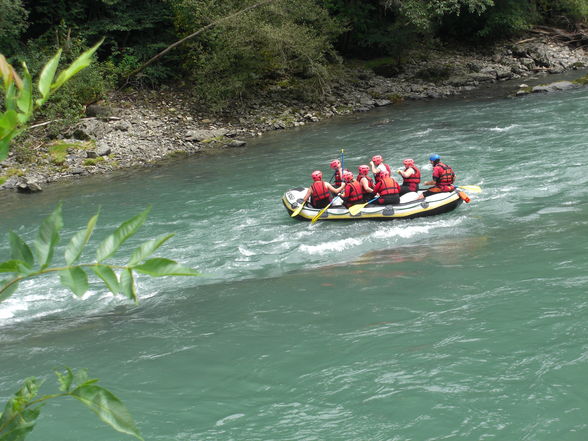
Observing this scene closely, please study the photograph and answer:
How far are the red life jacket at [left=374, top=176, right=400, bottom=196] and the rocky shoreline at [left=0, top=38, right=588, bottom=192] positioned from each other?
837 cm

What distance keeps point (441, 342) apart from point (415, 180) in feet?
21.3

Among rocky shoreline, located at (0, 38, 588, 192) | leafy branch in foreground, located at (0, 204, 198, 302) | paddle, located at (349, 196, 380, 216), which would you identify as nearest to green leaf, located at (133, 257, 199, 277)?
leafy branch in foreground, located at (0, 204, 198, 302)

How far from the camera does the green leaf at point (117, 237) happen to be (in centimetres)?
109

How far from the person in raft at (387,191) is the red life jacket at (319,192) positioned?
1.03m

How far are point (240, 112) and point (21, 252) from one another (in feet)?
76.7

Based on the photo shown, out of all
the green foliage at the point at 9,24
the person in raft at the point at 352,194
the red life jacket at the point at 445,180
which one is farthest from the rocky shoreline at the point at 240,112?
the red life jacket at the point at 445,180

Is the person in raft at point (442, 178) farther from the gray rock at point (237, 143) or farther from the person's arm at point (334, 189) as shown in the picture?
the gray rock at point (237, 143)

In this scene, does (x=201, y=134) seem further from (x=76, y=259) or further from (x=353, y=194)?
(x=76, y=259)

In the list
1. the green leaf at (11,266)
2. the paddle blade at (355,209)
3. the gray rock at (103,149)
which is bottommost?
the paddle blade at (355,209)

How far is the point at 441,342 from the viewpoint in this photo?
6.30 metres

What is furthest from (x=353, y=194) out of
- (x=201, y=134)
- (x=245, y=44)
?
(x=245, y=44)

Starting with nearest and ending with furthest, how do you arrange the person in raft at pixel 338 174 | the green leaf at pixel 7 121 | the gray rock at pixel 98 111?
the green leaf at pixel 7 121 → the person in raft at pixel 338 174 → the gray rock at pixel 98 111

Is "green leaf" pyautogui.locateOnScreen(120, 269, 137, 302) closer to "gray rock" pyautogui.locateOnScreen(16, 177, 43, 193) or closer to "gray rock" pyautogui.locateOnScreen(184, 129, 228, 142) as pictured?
"gray rock" pyautogui.locateOnScreen(16, 177, 43, 193)

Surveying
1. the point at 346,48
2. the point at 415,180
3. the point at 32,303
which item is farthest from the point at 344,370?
the point at 346,48
